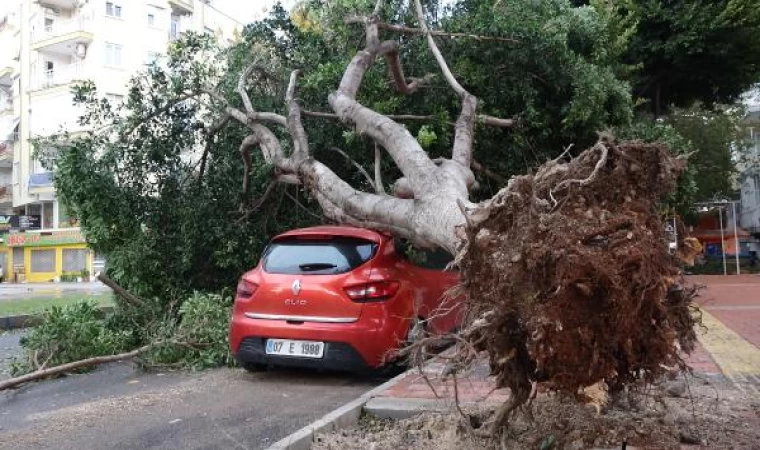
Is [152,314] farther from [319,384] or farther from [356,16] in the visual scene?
[356,16]

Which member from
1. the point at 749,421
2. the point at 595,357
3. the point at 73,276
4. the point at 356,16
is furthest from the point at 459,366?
the point at 73,276

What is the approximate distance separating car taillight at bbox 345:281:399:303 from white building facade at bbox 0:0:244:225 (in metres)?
33.7

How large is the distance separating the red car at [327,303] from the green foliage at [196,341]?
94 centimetres

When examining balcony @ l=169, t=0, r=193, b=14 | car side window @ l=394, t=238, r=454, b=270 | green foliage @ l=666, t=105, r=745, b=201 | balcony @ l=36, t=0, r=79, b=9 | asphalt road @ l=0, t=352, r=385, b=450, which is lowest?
asphalt road @ l=0, t=352, r=385, b=450

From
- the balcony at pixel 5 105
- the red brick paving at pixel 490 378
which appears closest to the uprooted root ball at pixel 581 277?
the red brick paving at pixel 490 378

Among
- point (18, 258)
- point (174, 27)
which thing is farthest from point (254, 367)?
point (18, 258)

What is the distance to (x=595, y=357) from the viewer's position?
3262mm

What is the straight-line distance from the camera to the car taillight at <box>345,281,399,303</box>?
6.32 meters

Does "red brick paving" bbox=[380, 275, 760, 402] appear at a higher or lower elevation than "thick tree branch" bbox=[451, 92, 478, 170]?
lower

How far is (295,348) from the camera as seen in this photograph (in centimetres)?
637

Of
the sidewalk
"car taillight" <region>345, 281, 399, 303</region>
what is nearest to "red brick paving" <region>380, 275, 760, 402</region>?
the sidewalk

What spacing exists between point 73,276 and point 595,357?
45.6m

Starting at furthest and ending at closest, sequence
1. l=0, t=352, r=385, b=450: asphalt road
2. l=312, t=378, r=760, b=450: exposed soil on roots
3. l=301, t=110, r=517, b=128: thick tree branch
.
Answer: l=301, t=110, r=517, b=128: thick tree branch < l=0, t=352, r=385, b=450: asphalt road < l=312, t=378, r=760, b=450: exposed soil on roots

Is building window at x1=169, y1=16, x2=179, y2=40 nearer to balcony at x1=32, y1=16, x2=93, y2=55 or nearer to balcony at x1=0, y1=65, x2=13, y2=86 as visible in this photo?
balcony at x1=32, y1=16, x2=93, y2=55
